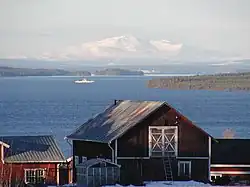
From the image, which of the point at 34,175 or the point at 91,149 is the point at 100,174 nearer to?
the point at 91,149

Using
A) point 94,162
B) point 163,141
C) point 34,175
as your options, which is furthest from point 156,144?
point 34,175

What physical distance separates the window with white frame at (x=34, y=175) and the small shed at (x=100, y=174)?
11.3 feet

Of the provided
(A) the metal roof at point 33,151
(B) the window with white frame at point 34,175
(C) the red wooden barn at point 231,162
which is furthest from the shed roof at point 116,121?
(C) the red wooden barn at point 231,162

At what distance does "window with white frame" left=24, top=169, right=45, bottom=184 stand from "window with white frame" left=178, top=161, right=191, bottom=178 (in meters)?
5.61

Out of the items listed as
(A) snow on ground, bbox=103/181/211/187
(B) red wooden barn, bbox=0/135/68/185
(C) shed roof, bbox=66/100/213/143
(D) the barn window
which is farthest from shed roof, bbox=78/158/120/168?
(B) red wooden barn, bbox=0/135/68/185

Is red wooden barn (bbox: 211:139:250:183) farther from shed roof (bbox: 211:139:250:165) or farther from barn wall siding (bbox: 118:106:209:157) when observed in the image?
barn wall siding (bbox: 118:106:209:157)

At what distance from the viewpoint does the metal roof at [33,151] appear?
4159cm

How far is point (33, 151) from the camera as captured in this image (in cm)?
4228

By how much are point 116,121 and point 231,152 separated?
5.20 m

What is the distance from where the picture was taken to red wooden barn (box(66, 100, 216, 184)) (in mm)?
39312

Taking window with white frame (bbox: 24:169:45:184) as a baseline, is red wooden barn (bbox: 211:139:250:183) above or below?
above

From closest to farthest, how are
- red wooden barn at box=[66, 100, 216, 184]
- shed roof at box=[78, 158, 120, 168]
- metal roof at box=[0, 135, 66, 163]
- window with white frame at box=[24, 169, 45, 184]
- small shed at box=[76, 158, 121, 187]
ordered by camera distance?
small shed at box=[76, 158, 121, 187] < shed roof at box=[78, 158, 120, 168] < red wooden barn at box=[66, 100, 216, 184] < window with white frame at box=[24, 169, 45, 184] < metal roof at box=[0, 135, 66, 163]

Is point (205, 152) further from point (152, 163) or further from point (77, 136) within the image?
point (77, 136)

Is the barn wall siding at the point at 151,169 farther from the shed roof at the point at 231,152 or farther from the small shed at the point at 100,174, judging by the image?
the shed roof at the point at 231,152
